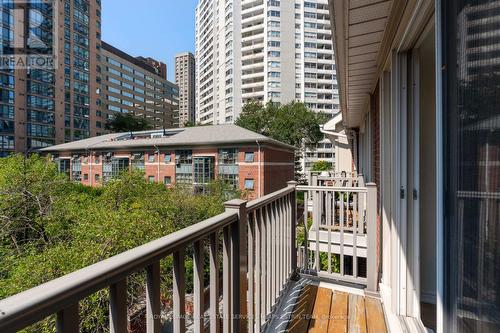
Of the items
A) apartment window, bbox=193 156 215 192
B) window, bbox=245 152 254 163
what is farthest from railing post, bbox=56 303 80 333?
apartment window, bbox=193 156 215 192

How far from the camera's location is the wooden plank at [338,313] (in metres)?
1.93

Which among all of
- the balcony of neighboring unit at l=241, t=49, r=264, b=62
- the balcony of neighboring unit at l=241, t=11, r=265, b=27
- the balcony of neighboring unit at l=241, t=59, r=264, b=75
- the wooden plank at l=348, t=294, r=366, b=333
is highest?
the balcony of neighboring unit at l=241, t=11, r=265, b=27

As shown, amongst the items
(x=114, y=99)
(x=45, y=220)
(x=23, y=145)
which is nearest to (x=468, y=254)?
(x=45, y=220)

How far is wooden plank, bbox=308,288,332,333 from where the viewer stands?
1.93 meters

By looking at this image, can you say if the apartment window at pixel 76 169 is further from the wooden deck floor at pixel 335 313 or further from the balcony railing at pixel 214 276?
the wooden deck floor at pixel 335 313

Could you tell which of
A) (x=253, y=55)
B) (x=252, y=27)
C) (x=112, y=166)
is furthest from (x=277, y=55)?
(x=112, y=166)

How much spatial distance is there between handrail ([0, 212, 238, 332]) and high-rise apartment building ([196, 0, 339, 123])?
4061 cm

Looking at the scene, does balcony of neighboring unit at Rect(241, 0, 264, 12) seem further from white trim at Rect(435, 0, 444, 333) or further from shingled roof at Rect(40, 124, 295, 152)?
white trim at Rect(435, 0, 444, 333)

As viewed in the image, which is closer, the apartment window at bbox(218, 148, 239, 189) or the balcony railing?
the balcony railing

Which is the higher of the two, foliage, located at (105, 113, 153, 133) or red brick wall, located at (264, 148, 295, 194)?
foliage, located at (105, 113, 153, 133)

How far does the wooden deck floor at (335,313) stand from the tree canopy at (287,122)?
22.7 meters

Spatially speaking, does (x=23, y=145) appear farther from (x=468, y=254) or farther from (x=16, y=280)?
(x=468, y=254)

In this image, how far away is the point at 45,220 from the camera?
839 cm

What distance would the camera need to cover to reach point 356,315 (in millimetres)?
2080
